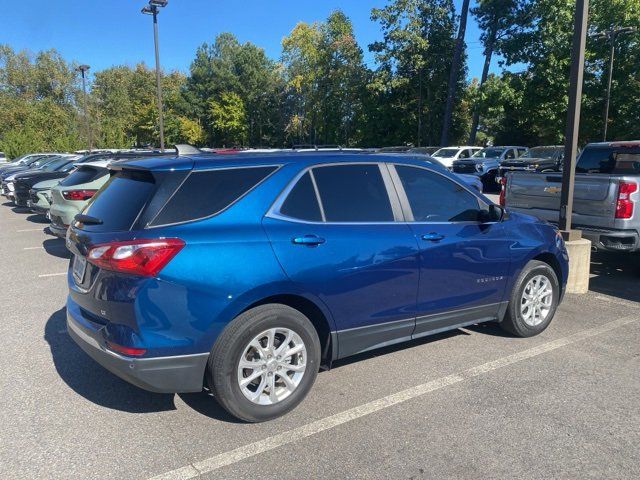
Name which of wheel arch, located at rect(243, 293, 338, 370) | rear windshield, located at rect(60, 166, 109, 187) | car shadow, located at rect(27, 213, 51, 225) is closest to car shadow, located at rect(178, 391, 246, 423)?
wheel arch, located at rect(243, 293, 338, 370)

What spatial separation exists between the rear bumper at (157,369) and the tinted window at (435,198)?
2.07 m

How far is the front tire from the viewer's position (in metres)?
3.21

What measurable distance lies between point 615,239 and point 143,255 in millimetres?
6149

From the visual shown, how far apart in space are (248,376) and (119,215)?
1.34 metres

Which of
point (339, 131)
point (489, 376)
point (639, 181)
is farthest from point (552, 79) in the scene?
point (489, 376)

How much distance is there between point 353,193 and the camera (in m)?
3.91

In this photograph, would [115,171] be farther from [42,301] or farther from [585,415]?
[585,415]

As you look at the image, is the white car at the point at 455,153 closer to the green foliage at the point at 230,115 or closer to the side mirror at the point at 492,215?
the side mirror at the point at 492,215

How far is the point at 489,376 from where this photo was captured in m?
4.17

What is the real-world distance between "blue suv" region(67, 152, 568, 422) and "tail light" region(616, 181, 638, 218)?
10.5 ft

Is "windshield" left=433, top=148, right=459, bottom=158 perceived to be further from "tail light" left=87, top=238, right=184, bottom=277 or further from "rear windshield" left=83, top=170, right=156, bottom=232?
"tail light" left=87, top=238, right=184, bottom=277

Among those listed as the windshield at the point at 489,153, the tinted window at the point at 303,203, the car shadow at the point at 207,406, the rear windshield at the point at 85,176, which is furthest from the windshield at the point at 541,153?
the car shadow at the point at 207,406

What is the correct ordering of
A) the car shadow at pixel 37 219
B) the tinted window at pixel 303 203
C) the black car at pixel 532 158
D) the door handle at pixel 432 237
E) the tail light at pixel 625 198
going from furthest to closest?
the black car at pixel 532 158
the car shadow at pixel 37 219
the tail light at pixel 625 198
the door handle at pixel 432 237
the tinted window at pixel 303 203

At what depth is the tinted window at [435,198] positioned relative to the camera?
4215mm
